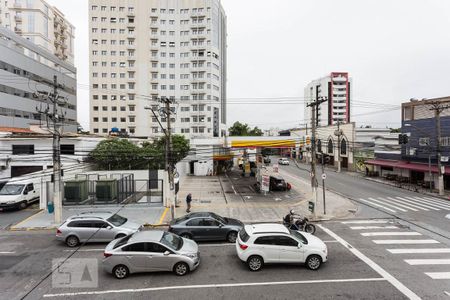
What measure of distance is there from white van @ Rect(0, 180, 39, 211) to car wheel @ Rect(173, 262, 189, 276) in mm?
17617

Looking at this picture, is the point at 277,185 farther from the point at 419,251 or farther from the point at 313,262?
the point at 313,262

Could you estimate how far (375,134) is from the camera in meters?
53.8

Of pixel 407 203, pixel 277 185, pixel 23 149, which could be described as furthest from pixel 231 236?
pixel 23 149

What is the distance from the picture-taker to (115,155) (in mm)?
29000

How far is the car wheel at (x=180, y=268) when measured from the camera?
9.95 m

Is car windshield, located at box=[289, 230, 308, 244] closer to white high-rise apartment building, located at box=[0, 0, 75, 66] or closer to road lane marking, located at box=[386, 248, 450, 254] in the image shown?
road lane marking, located at box=[386, 248, 450, 254]

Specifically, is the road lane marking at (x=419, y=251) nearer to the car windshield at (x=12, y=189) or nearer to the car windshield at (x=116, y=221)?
the car windshield at (x=116, y=221)

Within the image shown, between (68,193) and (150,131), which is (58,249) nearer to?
(68,193)

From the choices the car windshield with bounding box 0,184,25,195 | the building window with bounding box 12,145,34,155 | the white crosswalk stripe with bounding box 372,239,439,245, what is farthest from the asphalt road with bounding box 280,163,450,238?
the building window with bounding box 12,145,34,155

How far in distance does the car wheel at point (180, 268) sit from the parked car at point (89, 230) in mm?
4815

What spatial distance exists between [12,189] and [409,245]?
2707 cm

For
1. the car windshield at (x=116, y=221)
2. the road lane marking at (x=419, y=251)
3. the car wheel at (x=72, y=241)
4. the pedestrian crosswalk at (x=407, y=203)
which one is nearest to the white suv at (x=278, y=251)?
the road lane marking at (x=419, y=251)

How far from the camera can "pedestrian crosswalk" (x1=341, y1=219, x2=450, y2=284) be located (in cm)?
1057

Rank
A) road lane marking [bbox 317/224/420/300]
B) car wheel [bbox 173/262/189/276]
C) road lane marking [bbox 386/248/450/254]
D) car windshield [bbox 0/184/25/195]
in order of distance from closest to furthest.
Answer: road lane marking [bbox 317/224/420/300] → car wheel [bbox 173/262/189/276] → road lane marking [bbox 386/248/450/254] → car windshield [bbox 0/184/25/195]
